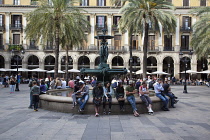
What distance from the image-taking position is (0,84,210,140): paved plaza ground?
6.51 meters

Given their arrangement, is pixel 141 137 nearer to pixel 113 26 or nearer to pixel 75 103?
pixel 75 103

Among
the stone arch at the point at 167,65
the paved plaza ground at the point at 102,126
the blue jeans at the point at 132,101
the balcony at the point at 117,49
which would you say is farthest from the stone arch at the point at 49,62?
the blue jeans at the point at 132,101

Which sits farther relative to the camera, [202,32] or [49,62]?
[49,62]

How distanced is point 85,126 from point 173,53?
35.8 metres

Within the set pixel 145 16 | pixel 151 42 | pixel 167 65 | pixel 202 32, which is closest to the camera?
pixel 145 16

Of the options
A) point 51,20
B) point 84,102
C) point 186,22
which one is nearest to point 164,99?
point 84,102

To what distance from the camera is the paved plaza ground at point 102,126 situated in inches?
256

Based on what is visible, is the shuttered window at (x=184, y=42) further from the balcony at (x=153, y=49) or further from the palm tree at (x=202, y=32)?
the palm tree at (x=202, y=32)

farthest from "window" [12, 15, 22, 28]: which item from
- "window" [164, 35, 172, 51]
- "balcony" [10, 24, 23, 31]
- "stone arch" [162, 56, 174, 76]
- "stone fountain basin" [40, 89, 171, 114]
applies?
"stone fountain basin" [40, 89, 171, 114]

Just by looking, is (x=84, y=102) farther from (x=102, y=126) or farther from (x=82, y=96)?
(x=102, y=126)

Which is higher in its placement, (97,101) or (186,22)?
(186,22)

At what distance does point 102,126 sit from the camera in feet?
25.0

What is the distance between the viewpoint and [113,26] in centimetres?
4034

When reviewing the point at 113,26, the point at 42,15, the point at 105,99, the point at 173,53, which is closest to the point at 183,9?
the point at 173,53
